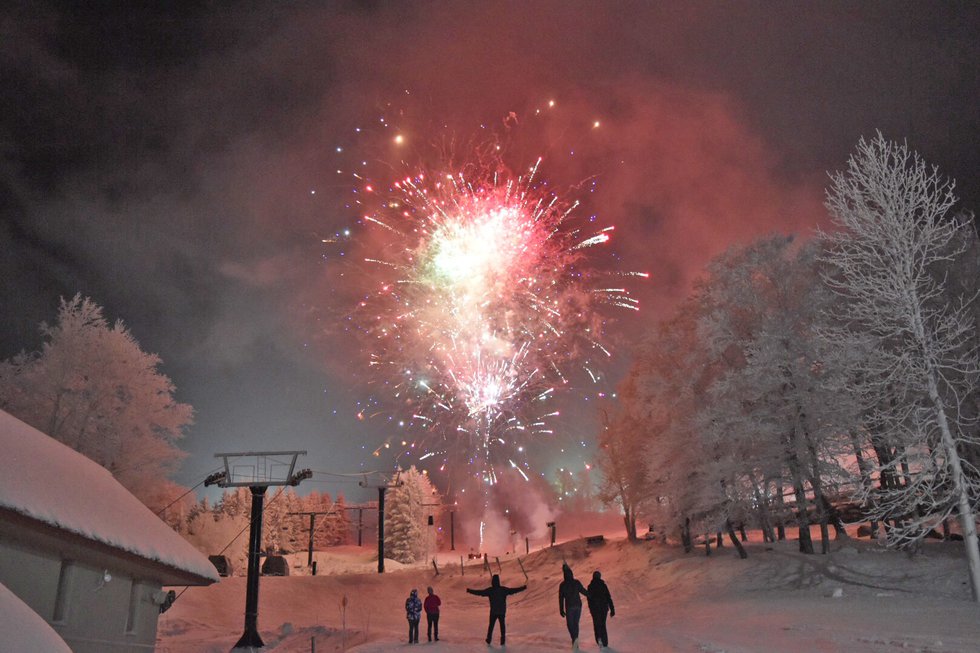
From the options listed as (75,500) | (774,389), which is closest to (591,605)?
(75,500)

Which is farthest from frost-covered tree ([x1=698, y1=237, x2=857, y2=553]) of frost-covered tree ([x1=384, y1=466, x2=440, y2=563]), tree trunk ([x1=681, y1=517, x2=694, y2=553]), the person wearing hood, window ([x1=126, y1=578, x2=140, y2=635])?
frost-covered tree ([x1=384, y1=466, x2=440, y2=563])

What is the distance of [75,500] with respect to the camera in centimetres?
948

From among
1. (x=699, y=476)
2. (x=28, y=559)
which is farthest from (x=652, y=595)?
(x=28, y=559)

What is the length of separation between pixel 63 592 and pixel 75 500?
1503 millimetres

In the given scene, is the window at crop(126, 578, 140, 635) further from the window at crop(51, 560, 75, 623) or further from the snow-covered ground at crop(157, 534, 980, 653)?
the snow-covered ground at crop(157, 534, 980, 653)

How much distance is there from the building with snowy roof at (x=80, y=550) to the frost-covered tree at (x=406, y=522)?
58.2 meters

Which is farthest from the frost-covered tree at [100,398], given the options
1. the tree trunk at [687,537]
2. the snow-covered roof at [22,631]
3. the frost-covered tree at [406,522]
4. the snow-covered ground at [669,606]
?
the frost-covered tree at [406,522]

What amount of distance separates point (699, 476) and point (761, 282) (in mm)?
8098

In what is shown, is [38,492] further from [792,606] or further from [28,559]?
[792,606]

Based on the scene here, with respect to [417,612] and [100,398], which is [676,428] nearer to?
[417,612]

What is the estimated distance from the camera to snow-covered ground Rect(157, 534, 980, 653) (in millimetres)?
12875

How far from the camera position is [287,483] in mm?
24219

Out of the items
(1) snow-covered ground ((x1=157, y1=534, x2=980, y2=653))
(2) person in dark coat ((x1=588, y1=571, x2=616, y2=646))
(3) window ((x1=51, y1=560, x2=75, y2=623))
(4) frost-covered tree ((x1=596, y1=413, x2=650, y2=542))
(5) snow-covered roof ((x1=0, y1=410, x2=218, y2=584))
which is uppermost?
(4) frost-covered tree ((x1=596, y1=413, x2=650, y2=542))

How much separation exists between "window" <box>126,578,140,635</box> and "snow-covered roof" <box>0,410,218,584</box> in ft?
3.19
